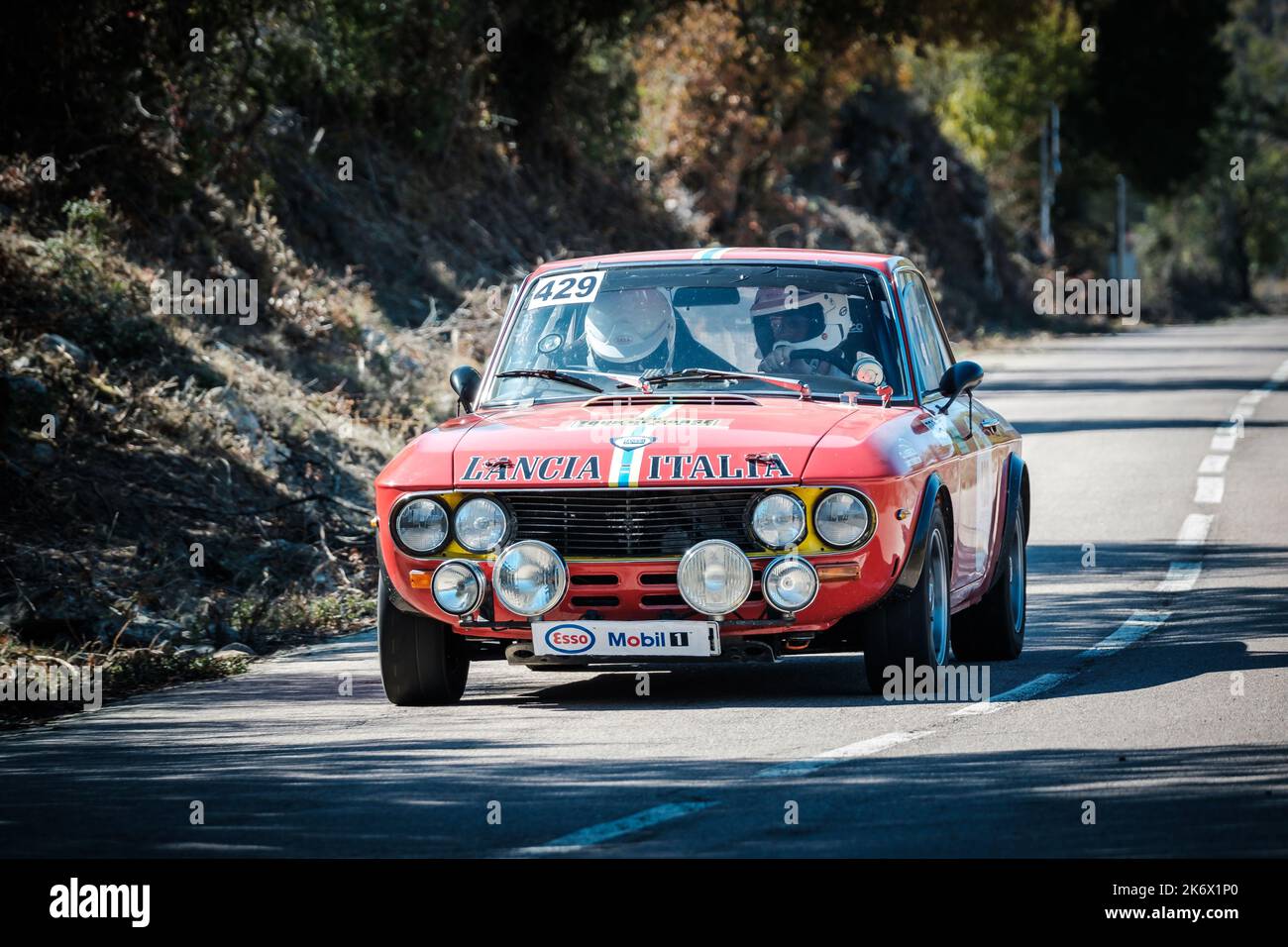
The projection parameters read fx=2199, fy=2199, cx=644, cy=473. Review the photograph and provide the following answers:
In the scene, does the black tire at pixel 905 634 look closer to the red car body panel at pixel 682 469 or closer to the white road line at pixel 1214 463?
the red car body panel at pixel 682 469

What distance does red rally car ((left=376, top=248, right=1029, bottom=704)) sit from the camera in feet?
27.2

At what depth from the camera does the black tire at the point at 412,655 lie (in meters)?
8.77

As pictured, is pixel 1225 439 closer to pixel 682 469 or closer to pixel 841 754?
pixel 682 469

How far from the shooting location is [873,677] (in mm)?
8633

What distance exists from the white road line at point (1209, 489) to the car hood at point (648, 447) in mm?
8879

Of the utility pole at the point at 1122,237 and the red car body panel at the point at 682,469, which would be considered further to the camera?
the utility pole at the point at 1122,237

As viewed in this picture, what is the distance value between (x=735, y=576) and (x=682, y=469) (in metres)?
0.45

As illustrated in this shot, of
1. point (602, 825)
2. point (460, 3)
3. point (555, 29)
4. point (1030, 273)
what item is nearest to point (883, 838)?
point (602, 825)

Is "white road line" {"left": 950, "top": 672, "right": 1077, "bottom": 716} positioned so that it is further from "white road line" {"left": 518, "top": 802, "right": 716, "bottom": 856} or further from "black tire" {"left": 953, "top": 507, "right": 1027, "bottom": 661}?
"white road line" {"left": 518, "top": 802, "right": 716, "bottom": 856}

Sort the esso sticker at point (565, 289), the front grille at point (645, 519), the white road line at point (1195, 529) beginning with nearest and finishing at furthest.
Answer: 1. the front grille at point (645, 519)
2. the esso sticker at point (565, 289)
3. the white road line at point (1195, 529)

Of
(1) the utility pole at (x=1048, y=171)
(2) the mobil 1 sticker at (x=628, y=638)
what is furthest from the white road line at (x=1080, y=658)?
(1) the utility pole at (x=1048, y=171)

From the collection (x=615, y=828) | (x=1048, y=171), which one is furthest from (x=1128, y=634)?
(x=1048, y=171)
